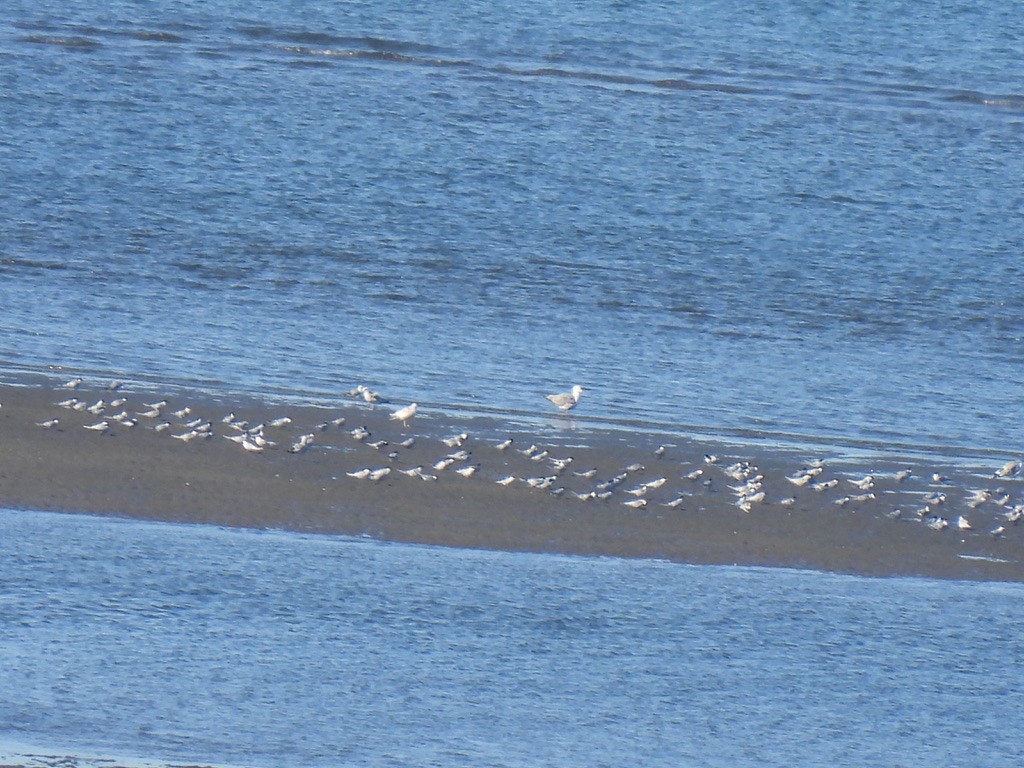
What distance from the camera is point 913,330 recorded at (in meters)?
13.8

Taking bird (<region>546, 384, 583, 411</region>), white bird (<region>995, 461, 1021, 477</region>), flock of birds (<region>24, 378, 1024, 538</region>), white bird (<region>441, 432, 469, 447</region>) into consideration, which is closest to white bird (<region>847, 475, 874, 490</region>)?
flock of birds (<region>24, 378, 1024, 538</region>)

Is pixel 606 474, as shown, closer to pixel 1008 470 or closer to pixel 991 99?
pixel 1008 470

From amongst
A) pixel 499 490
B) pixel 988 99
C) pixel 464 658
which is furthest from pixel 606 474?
pixel 988 99

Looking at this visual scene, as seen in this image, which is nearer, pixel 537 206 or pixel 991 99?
pixel 537 206

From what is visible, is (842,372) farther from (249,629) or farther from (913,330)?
(249,629)

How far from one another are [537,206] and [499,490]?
6.67 metres

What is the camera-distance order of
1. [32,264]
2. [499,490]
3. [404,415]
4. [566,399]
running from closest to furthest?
[499,490] → [404,415] → [566,399] → [32,264]

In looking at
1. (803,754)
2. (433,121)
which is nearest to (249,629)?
(803,754)

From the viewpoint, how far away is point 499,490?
31.7 ft

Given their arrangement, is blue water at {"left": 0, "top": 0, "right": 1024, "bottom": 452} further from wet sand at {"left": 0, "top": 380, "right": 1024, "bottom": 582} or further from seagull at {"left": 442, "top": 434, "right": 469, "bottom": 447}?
seagull at {"left": 442, "top": 434, "right": 469, "bottom": 447}

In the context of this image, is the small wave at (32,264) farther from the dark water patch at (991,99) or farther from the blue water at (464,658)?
the dark water patch at (991,99)

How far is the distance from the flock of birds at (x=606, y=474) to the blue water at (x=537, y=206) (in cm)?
79

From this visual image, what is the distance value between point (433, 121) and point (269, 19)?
14.3 feet

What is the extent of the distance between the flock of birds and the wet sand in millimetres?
16
